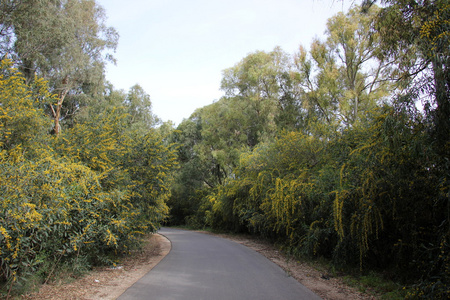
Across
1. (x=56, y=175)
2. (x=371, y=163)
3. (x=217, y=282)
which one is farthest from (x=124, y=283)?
(x=371, y=163)

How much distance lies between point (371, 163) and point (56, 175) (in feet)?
21.7

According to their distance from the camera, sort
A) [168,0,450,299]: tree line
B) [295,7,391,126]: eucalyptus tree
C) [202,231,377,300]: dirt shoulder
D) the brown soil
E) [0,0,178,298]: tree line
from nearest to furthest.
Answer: [168,0,450,299]: tree line → [0,0,178,298]: tree line → the brown soil → [202,231,377,300]: dirt shoulder → [295,7,391,126]: eucalyptus tree

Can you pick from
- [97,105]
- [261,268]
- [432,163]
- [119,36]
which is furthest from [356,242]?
[119,36]

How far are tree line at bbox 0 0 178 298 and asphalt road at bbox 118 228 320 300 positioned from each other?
1.59 metres

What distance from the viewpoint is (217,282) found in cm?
705

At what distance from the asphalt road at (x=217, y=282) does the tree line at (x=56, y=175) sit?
1.59 m

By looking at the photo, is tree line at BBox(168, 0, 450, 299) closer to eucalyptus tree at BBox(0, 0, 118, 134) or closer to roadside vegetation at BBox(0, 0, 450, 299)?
roadside vegetation at BBox(0, 0, 450, 299)

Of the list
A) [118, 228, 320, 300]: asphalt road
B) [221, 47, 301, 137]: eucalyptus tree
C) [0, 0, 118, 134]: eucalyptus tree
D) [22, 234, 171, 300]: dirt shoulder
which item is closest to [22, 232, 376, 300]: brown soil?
[22, 234, 171, 300]: dirt shoulder

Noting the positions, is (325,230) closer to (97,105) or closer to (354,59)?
(354,59)

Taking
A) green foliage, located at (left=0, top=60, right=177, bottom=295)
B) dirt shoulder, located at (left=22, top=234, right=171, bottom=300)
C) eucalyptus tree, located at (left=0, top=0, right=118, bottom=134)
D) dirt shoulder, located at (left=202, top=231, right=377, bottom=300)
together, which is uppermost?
eucalyptus tree, located at (left=0, top=0, right=118, bottom=134)

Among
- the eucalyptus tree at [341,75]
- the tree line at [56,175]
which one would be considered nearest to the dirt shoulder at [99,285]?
the tree line at [56,175]

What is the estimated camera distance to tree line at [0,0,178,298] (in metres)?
5.34

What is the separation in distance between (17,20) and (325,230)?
52.0 ft

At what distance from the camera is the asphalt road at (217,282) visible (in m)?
5.92
